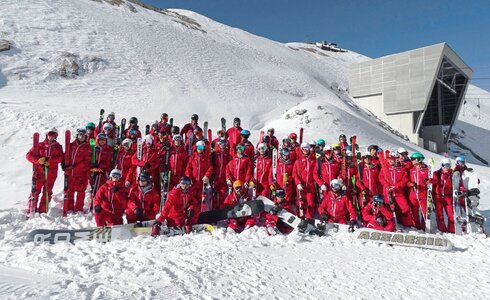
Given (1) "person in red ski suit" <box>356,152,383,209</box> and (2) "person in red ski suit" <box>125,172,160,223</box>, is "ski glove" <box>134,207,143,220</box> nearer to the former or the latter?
(2) "person in red ski suit" <box>125,172,160,223</box>

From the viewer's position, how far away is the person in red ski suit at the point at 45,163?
269 inches

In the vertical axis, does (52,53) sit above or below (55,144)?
above

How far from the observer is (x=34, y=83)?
2125cm

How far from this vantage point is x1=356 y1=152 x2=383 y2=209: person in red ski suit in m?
7.79

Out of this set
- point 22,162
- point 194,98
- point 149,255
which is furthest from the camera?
point 194,98

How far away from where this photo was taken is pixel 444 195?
743cm

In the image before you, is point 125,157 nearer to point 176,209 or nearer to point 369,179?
point 176,209

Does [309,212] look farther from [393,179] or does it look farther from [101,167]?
[101,167]

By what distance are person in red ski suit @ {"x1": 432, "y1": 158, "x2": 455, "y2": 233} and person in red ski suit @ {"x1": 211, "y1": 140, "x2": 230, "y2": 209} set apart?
4.88m

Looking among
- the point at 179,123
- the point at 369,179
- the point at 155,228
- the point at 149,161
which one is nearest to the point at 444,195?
the point at 369,179

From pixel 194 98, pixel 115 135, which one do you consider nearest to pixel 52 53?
pixel 194 98

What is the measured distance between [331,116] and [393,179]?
1394cm

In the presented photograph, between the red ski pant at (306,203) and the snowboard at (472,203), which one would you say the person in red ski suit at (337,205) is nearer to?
the red ski pant at (306,203)

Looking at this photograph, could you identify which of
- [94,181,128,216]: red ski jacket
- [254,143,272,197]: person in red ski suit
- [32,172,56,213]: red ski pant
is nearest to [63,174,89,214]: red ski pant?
[32,172,56,213]: red ski pant
